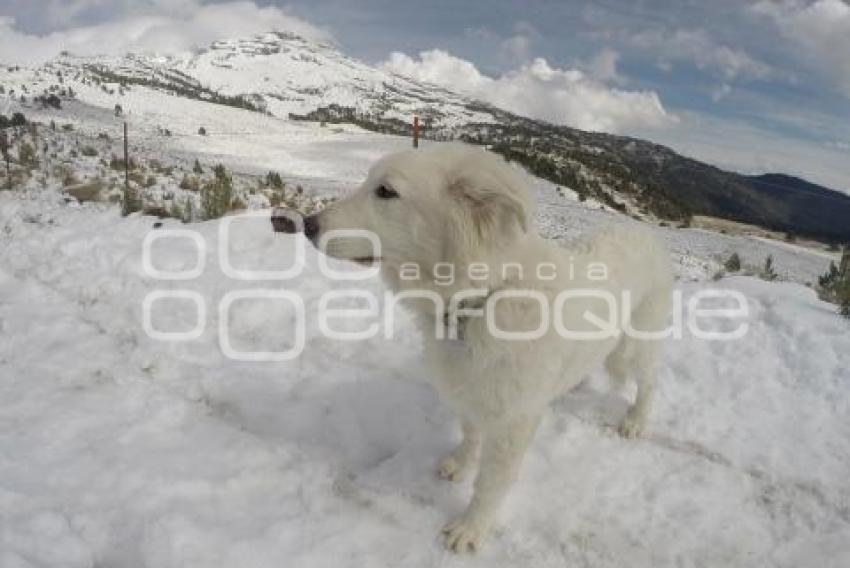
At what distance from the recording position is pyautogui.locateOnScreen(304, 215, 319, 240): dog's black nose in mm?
3187

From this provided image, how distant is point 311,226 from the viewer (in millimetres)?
3207

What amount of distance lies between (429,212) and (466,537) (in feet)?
6.28

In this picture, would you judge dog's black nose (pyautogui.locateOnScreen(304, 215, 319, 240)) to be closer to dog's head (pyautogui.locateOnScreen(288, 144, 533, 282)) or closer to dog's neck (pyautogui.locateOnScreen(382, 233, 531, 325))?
dog's head (pyautogui.locateOnScreen(288, 144, 533, 282))

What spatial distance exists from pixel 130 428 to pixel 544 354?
2.93 metres

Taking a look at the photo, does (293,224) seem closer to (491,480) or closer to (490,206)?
(490,206)

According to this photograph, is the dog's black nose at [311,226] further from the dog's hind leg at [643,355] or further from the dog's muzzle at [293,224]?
the dog's hind leg at [643,355]

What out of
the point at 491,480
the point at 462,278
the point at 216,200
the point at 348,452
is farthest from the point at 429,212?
the point at 216,200

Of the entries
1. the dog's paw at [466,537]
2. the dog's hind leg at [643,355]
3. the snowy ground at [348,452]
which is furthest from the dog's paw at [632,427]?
the dog's paw at [466,537]

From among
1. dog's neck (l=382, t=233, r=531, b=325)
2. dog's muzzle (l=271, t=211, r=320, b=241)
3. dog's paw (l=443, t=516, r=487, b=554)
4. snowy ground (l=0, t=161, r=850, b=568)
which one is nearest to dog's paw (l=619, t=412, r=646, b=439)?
snowy ground (l=0, t=161, r=850, b=568)

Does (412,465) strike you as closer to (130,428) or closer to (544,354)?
(544,354)

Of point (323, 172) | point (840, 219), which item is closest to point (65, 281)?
point (323, 172)

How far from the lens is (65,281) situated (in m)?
6.67

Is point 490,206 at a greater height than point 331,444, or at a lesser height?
greater

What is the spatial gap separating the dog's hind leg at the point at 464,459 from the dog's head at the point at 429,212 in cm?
157
